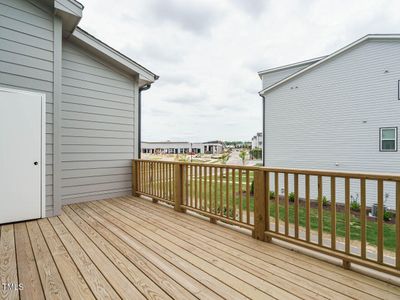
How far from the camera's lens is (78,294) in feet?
5.28

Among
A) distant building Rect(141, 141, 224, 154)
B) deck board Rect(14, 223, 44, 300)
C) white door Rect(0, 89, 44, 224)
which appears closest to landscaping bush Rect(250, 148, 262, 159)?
distant building Rect(141, 141, 224, 154)

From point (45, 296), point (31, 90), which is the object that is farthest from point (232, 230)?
point (31, 90)

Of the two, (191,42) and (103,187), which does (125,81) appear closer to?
(103,187)

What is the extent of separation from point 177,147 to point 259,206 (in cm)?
1619

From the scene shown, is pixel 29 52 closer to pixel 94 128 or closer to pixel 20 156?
pixel 20 156

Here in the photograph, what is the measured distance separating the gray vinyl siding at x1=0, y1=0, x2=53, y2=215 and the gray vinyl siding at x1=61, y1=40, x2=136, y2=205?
0.80 m

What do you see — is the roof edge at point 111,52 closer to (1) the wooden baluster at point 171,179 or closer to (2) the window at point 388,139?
(1) the wooden baluster at point 171,179

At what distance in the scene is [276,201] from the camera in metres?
2.56

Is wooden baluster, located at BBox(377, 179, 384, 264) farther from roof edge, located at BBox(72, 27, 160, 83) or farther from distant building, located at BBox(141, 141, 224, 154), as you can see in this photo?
distant building, located at BBox(141, 141, 224, 154)

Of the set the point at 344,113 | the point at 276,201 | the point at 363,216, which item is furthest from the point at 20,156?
the point at 344,113

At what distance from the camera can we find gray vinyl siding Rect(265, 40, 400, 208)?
7617mm

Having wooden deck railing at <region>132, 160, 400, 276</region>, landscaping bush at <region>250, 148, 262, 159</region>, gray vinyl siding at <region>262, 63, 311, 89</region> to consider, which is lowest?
wooden deck railing at <region>132, 160, 400, 276</region>

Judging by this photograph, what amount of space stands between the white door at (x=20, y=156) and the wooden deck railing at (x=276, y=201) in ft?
6.62

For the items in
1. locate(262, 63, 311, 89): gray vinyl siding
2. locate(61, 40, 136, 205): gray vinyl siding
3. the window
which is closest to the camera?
locate(61, 40, 136, 205): gray vinyl siding
